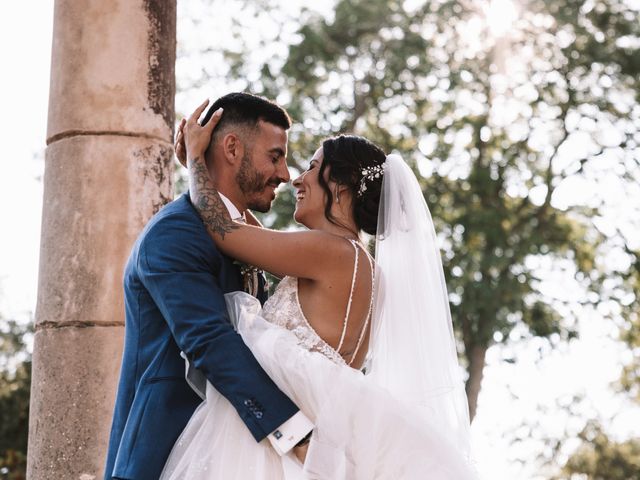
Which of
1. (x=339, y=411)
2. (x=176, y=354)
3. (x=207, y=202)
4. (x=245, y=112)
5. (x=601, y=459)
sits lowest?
(x=601, y=459)

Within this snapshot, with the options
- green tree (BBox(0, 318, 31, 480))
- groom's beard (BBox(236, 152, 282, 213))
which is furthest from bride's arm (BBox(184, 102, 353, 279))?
green tree (BBox(0, 318, 31, 480))

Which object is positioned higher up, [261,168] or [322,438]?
[261,168]

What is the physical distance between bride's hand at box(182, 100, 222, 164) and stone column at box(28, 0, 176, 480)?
689 mm

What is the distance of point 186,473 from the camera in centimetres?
367

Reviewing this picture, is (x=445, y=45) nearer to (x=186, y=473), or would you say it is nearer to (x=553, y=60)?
(x=553, y=60)

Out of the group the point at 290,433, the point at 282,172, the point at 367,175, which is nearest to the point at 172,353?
the point at 290,433

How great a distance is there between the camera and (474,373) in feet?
65.2

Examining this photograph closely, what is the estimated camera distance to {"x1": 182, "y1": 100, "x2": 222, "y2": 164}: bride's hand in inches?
168

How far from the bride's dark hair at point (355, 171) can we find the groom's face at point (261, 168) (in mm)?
198

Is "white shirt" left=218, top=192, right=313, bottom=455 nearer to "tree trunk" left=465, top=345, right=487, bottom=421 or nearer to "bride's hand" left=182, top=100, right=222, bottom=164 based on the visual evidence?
"bride's hand" left=182, top=100, right=222, bottom=164

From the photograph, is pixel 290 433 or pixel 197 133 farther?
pixel 197 133

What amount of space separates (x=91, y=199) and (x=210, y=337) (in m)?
1.53

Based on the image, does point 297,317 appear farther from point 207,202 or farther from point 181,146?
point 181,146

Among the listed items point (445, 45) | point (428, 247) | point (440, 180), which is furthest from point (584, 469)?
point (428, 247)
